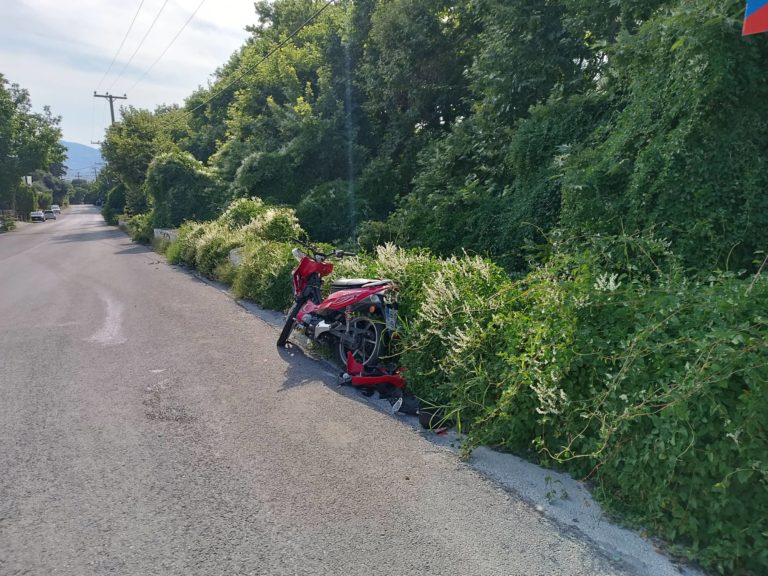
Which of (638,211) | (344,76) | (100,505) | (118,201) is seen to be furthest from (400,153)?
(118,201)

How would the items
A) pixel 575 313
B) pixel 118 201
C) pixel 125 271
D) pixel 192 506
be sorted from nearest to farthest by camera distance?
pixel 192 506, pixel 575 313, pixel 125 271, pixel 118 201

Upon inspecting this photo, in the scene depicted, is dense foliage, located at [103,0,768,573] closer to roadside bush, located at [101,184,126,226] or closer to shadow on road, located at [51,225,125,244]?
shadow on road, located at [51,225,125,244]

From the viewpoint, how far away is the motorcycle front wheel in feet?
18.5

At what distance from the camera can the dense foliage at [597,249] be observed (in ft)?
9.15

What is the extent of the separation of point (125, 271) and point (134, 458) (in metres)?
12.4

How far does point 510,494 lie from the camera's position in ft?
11.3

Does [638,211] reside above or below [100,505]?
above

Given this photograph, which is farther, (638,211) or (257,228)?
(257,228)

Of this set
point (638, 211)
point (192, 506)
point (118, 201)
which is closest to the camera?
point (192, 506)

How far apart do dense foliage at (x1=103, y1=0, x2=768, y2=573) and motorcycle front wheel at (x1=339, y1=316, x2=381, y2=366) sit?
416 mm

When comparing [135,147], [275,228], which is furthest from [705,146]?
[135,147]

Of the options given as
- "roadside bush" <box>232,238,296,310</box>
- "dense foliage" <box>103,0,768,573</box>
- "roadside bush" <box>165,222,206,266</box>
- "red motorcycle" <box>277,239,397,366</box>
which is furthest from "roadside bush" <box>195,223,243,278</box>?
"red motorcycle" <box>277,239,397,366</box>

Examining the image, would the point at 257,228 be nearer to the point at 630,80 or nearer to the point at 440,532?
the point at 630,80

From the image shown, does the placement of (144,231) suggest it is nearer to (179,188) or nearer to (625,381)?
(179,188)
